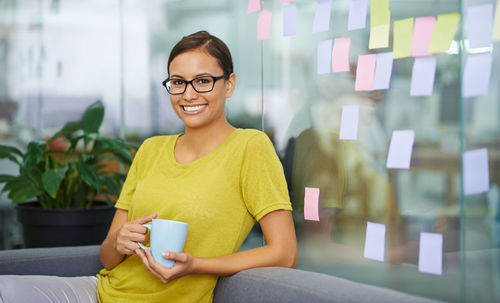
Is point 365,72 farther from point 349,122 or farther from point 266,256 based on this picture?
point 266,256

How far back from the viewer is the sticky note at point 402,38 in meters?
1.15

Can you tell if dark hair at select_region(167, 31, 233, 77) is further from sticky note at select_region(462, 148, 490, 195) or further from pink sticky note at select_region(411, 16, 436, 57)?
sticky note at select_region(462, 148, 490, 195)

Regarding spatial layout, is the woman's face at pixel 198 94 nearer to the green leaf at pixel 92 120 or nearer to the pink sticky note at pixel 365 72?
the pink sticky note at pixel 365 72

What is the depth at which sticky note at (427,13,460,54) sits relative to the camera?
41.8 inches

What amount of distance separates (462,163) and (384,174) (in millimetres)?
213

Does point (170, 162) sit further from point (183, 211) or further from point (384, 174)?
point (384, 174)

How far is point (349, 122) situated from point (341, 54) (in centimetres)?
A: 18

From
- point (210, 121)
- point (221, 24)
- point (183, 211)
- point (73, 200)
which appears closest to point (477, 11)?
point (210, 121)

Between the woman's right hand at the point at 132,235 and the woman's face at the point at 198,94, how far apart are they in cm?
28

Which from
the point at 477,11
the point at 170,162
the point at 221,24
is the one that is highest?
the point at 221,24

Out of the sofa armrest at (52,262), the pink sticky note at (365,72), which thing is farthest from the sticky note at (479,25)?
the sofa armrest at (52,262)

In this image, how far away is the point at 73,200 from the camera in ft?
7.31

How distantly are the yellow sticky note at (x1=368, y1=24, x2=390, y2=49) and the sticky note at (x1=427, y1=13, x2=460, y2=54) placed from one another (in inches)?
5.2

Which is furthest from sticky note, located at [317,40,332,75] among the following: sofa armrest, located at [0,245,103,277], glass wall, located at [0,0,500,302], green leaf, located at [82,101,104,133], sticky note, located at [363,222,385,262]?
green leaf, located at [82,101,104,133]
